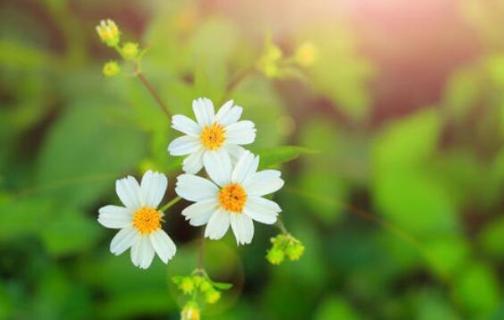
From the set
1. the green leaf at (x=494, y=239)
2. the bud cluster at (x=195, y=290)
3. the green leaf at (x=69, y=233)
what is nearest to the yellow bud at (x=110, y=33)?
the bud cluster at (x=195, y=290)

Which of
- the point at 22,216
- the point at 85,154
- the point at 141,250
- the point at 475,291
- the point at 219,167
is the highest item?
the point at 85,154

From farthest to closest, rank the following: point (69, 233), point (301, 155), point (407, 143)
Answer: point (301, 155)
point (407, 143)
point (69, 233)

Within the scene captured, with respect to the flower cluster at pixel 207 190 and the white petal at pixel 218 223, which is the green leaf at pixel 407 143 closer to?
the flower cluster at pixel 207 190

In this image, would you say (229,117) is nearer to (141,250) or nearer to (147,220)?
(147,220)

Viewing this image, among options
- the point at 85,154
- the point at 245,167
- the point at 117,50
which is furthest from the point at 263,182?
the point at 85,154

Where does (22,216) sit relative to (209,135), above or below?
above

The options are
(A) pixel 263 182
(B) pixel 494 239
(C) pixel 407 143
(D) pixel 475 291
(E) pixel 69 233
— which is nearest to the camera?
(A) pixel 263 182
